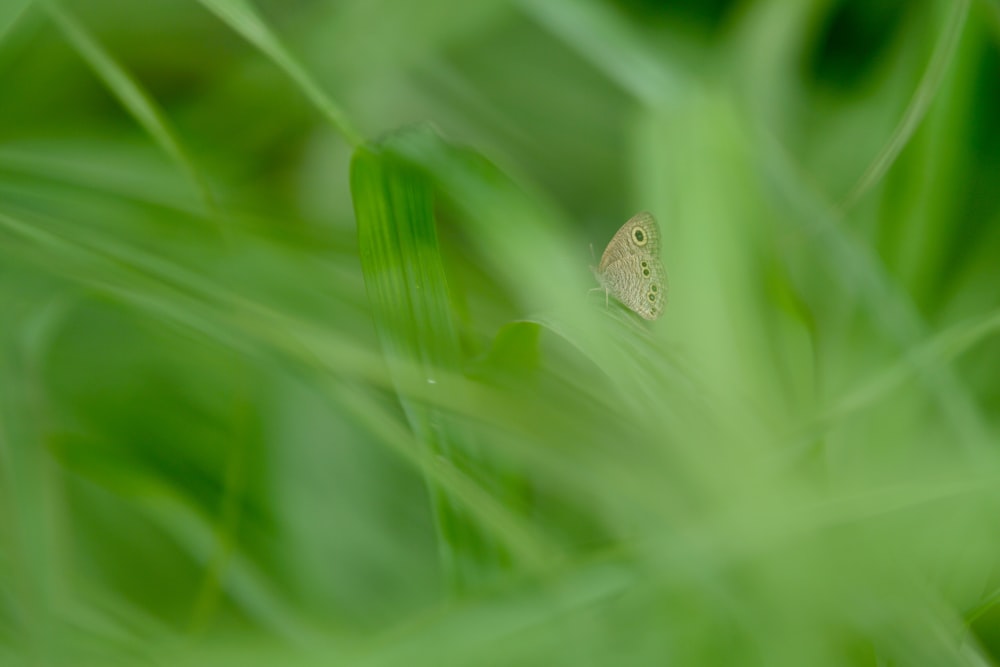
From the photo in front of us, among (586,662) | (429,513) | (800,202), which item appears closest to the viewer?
(586,662)

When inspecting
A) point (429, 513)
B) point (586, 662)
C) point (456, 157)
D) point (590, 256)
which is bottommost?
point (586, 662)

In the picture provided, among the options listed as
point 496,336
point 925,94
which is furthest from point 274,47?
point 925,94

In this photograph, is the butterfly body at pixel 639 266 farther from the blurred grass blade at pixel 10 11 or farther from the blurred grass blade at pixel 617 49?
the blurred grass blade at pixel 10 11

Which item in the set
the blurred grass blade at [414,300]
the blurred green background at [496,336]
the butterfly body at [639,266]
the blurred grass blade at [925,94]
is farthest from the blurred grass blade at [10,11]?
the blurred grass blade at [925,94]

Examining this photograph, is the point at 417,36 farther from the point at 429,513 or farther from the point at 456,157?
the point at 429,513

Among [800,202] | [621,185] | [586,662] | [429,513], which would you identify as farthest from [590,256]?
[586,662]

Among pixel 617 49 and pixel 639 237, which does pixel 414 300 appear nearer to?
pixel 639 237

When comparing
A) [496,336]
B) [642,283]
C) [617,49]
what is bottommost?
[496,336]

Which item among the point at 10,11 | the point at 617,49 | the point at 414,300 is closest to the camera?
the point at 414,300
